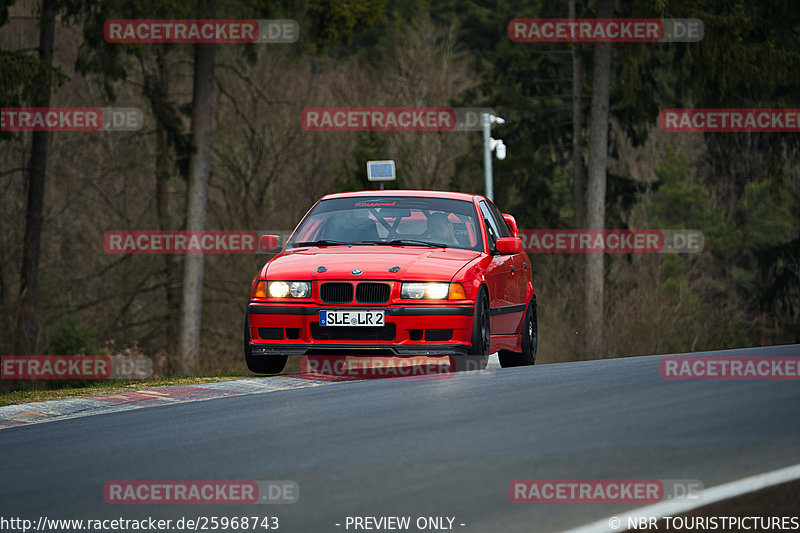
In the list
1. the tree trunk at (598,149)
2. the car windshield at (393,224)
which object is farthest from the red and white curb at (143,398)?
the tree trunk at (598,149)

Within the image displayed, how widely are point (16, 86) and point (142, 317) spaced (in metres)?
12.3

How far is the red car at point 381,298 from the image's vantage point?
10938 millimetres

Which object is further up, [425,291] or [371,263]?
[371,263]

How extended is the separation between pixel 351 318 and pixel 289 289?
2.14 ft

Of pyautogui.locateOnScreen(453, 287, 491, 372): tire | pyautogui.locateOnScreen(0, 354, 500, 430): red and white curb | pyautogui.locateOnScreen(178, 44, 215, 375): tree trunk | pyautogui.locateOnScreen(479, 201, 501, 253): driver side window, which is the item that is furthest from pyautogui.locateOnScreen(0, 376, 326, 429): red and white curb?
pyautogui.locateOnScreen(178, 44, 215, 375): tree trunk

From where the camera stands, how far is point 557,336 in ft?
82.9

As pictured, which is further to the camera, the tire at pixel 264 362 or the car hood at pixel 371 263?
the tire at pixel 264 362

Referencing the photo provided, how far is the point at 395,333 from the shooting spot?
35.8ft

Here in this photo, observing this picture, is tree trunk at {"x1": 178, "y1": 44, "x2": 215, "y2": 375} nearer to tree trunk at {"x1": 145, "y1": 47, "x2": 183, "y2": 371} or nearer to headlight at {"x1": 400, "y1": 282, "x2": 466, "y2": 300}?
tree trunk at {"x1": 145, "y1": 47, "x2": 183, "y2": 371}

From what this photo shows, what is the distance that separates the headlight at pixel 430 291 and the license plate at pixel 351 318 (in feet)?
0.98

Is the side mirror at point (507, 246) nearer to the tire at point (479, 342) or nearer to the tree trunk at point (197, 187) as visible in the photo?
the tire at point (479, 342)

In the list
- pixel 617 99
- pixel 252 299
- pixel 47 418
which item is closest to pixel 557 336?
pixel 617 99

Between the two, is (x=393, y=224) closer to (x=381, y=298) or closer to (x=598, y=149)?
(x=381, y=298)

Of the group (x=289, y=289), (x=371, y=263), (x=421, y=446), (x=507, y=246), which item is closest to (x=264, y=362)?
(x=289, y=289)
